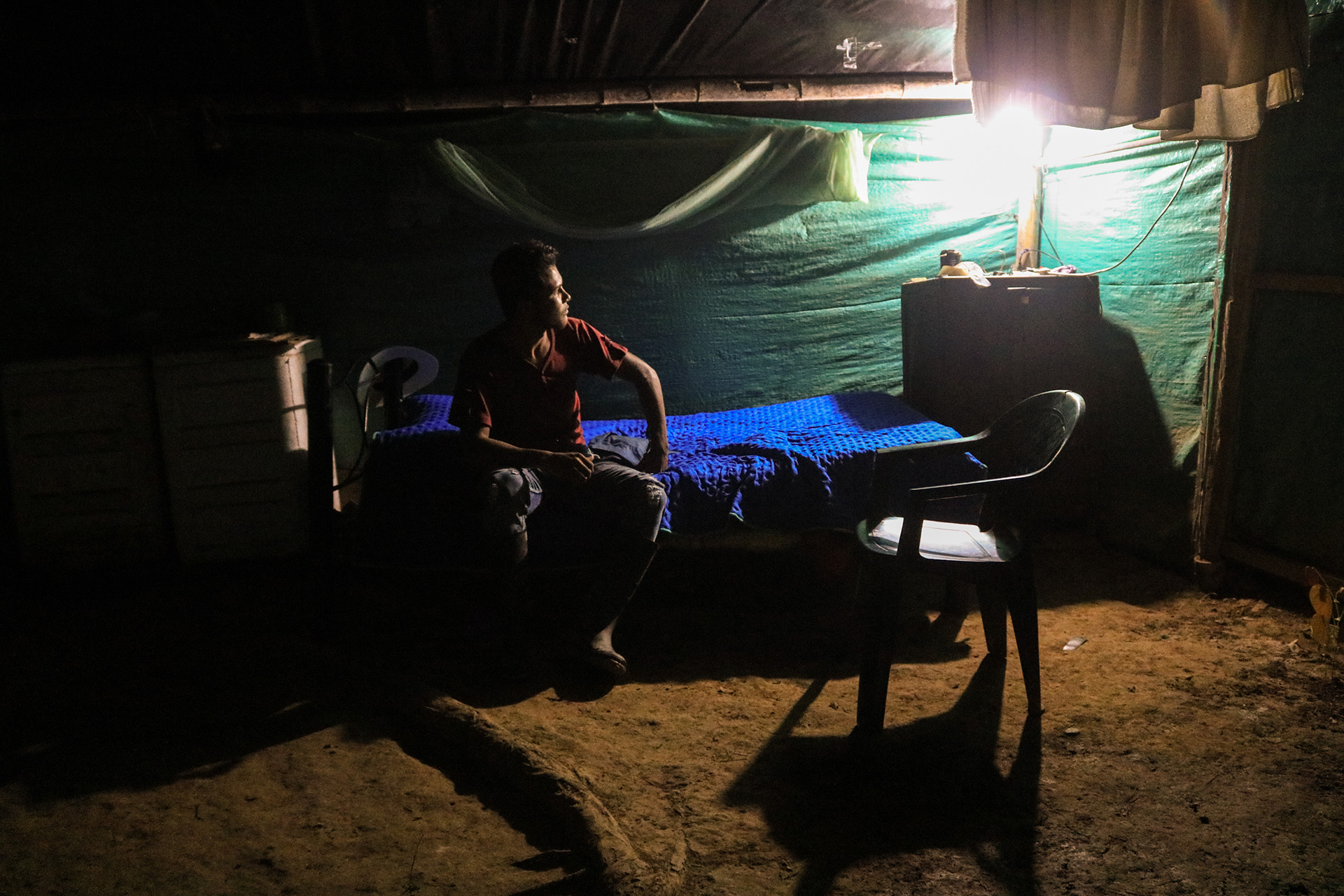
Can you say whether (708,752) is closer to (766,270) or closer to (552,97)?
(766,270)

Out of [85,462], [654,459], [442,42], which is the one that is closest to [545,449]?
[654,459]

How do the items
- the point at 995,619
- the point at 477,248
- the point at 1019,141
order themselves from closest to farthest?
the point at 995,619, the point at 1019,141, the point at 477,248

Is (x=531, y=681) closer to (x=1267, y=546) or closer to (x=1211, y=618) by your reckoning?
(x=1211, y=618)

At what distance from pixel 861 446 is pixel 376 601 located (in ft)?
6.57

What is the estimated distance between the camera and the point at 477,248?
14.6ft

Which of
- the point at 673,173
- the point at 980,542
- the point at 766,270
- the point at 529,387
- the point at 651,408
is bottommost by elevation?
the point at 980,542

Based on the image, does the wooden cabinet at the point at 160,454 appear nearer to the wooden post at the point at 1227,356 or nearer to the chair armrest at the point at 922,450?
the chair armrest at the point at 922,450

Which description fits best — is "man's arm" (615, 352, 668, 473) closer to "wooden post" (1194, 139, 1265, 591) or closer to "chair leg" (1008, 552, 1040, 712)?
"chair leg" (1008, 552, 1040, 712)

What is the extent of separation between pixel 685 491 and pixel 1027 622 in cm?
121

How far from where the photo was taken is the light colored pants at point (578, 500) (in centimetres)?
285

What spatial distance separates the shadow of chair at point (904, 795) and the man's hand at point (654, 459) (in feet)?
3.13

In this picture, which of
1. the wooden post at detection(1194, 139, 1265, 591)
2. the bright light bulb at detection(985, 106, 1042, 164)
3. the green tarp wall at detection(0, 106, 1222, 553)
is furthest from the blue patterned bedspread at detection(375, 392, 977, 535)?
the bright light bulb at detection(985, 106, 1042, 164)

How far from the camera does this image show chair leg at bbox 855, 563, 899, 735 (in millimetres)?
2398

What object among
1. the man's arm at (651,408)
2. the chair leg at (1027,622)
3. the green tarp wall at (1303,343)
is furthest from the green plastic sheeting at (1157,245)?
the man's arm at (651,408)
